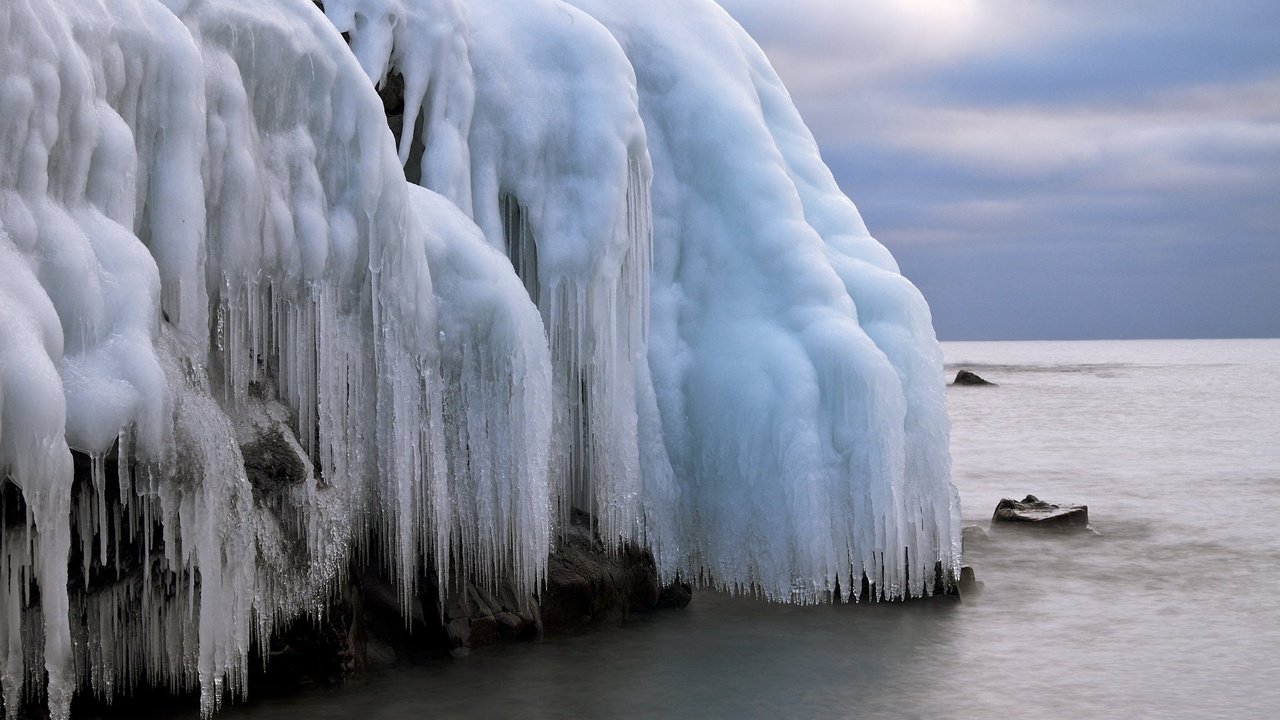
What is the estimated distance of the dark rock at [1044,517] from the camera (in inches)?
492

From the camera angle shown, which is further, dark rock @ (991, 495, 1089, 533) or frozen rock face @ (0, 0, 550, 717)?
dark rock @ (991, 495, 1089, 533)

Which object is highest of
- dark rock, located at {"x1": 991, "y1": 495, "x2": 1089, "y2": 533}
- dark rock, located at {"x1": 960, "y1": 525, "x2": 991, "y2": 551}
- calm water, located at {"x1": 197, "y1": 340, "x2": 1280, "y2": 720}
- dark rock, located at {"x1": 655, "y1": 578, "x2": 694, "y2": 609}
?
dark rock, located at {"x1": 991, "y1": 495, "x2": 1089, "y2": 533}

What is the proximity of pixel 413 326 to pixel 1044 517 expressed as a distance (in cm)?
833

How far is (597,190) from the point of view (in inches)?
288

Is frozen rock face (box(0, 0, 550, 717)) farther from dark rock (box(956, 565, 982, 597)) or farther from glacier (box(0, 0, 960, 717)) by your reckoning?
dark rock (box(956, 565, 982, 597))

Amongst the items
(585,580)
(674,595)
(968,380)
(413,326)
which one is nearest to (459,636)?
(585,580)

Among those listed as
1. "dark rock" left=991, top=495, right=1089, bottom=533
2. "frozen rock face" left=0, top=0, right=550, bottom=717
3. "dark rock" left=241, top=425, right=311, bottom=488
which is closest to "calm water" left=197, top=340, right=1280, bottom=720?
"dark rock" left=991, top=495, right=1089, bottom=533

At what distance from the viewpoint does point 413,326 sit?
20.1 ft

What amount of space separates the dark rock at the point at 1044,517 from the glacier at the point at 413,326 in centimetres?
426

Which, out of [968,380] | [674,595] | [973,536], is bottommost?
[674,595]

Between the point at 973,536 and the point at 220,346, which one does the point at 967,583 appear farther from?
the point at 220,346

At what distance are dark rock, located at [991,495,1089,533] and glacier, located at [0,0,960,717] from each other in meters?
4.26

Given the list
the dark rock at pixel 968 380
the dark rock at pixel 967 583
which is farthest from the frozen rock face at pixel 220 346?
the dark rock at pixel 968 380

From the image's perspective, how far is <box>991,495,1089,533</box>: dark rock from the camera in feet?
41.0
